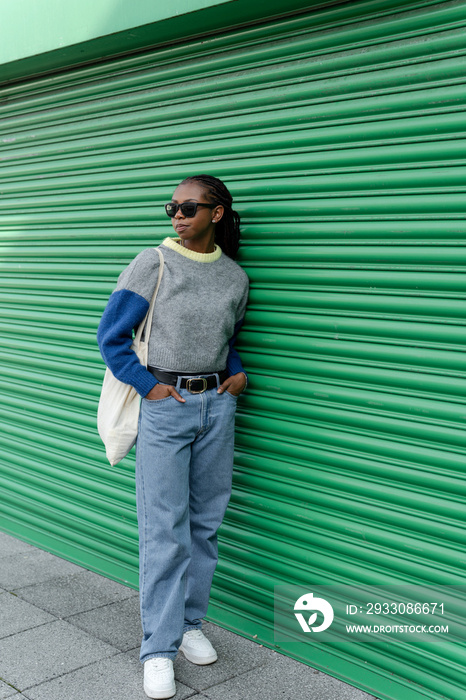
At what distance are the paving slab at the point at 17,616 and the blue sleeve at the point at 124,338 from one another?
1.55 m

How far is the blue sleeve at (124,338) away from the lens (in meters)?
2.88

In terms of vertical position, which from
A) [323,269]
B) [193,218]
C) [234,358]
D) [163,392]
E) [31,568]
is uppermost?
[193,218]

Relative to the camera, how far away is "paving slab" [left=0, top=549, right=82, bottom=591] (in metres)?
4.11

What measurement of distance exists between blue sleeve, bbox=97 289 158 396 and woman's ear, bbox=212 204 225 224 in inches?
20.7

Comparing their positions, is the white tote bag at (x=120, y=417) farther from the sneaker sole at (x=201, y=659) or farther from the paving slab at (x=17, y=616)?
the paving slab at (x=17, y=616)

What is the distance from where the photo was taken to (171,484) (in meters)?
2.92

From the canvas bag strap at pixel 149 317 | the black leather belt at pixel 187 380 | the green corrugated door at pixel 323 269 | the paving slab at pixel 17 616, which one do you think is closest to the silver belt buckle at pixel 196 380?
the black leather belt at pixel 187 380

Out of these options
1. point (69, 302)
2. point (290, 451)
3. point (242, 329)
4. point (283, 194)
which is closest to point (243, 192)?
point (283, 194)

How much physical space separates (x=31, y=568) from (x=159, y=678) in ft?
5.88

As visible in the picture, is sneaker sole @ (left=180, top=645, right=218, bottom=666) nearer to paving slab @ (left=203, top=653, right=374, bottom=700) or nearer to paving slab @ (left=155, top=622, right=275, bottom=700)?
paving slab @ (left=155, top=622, right=275, bottom=700)

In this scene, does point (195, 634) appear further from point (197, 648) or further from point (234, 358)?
point (234, 358)

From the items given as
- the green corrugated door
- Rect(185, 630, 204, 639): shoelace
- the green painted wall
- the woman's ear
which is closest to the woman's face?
the woman's ear

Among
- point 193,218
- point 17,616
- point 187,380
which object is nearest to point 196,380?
point 187,380

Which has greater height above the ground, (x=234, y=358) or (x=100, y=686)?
(x=234, y=358)
